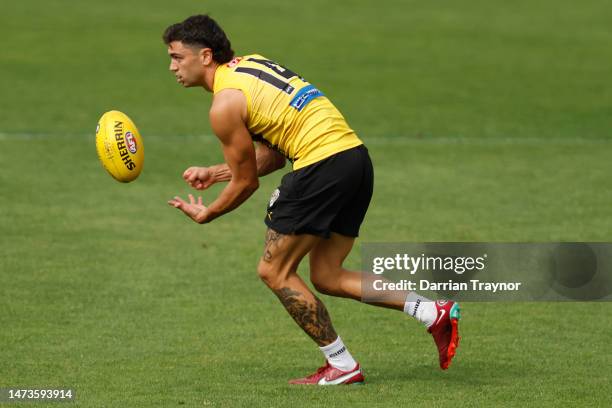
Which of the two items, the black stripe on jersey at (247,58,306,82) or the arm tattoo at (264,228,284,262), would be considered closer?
the arm tattoo at (264,228,284,262)

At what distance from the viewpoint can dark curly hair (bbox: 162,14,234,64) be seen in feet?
27.2

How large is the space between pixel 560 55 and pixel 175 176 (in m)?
13.4

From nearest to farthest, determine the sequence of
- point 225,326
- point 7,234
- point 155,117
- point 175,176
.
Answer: point 225,326 < point 7,234 < point 175,176 < point 155,117

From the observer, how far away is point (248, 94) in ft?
26.8

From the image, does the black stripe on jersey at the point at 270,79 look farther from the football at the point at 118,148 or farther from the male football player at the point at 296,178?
the football at the point at 118,148

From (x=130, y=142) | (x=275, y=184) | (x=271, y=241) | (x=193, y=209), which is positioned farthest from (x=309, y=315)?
(x=275, y=184)

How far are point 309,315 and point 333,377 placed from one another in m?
0.42

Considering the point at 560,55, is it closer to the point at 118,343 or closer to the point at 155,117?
the point at 155,117

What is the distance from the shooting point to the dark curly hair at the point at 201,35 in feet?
27.2

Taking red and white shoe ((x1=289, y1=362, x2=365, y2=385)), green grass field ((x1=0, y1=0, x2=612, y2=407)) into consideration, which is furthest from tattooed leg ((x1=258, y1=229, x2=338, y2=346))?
green grass field ((x1=0, y1=0, x2=612, y2=407))

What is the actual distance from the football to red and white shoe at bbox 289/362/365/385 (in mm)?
1946

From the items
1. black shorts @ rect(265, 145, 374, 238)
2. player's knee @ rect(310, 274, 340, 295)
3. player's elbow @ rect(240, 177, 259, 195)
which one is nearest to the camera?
black shorts @ rect(265, 145, 374, 238)

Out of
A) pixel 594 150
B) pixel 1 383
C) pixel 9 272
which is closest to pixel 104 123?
pixel 1 383

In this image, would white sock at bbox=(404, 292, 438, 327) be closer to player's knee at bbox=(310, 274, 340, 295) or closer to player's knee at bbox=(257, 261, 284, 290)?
player's knee at bbox=(310, 274, 340, 295)
